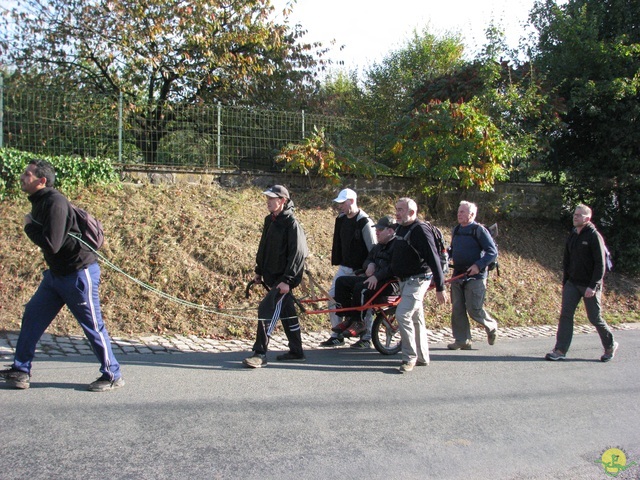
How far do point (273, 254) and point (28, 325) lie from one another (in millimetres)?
2533

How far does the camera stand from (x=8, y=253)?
8.78 m

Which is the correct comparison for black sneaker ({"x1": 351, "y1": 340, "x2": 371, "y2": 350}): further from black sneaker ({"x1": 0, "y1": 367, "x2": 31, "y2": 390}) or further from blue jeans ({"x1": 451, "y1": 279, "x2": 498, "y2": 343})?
black sneaker ({"x1": 0, "y1": 367, "x2": 31, "y2": 390})

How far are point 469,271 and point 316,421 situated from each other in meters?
3.53

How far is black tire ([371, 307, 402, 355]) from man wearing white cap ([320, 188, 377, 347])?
509 millimetres

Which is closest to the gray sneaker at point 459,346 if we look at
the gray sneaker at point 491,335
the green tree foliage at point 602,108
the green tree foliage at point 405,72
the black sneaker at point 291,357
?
the gray sneaker at point 491,335

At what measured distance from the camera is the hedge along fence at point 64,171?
999 centimetres

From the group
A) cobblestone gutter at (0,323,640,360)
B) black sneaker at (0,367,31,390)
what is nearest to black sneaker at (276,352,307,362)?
cobblestone gutter at (0,323,640,360)

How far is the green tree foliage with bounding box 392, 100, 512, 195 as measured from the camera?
12.4 metres

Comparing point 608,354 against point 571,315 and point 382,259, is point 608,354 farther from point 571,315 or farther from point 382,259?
point 382,259

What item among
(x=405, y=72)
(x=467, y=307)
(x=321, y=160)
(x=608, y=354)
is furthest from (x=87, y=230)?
(x=405, y=72)

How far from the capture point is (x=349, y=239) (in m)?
7.71

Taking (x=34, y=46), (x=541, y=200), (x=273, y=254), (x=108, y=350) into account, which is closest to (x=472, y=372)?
(x=273, y=254)

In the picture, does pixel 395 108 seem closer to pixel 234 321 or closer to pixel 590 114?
pixel 590 114

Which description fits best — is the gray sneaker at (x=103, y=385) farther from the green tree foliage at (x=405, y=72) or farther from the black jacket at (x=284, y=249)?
the green tree foliage at (x=405, y=72)
